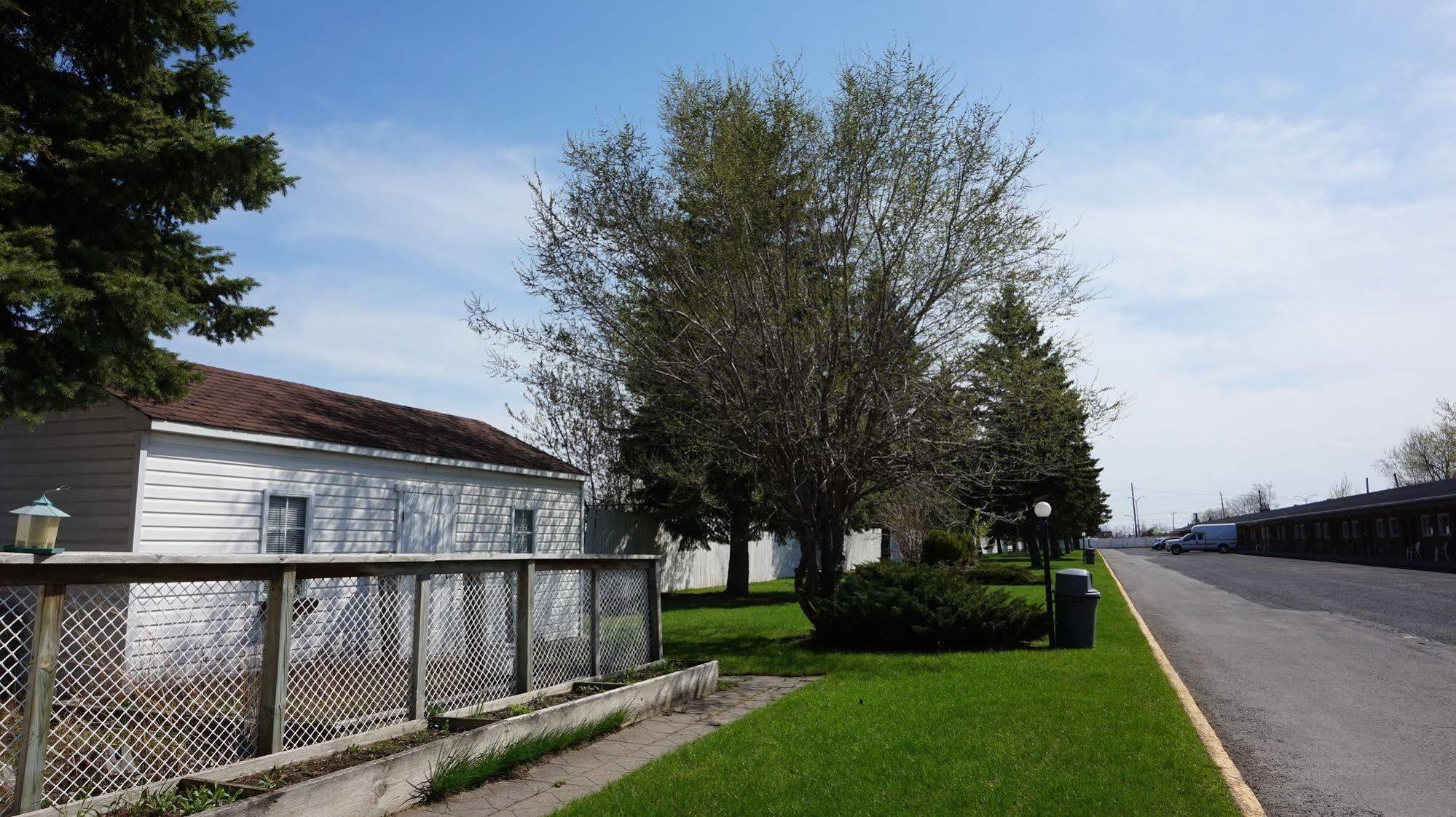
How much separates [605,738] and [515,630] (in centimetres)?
129

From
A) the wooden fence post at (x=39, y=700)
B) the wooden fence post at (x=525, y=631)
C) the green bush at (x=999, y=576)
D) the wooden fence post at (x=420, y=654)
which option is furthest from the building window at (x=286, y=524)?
the green bush at (x=999, y=576)

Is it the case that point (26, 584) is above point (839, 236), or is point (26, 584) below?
below

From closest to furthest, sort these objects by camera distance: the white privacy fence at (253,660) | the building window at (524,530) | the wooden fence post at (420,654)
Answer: the white privacy fence at (253,660) < the wooden fence post at (420,654) < the building window at (524,530)

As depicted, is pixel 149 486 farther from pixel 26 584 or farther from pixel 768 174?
pixel 768 174

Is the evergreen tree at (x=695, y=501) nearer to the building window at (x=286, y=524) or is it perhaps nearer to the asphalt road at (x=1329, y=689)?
the building window at (x=286, y=524)

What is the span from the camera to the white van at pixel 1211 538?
75625mm

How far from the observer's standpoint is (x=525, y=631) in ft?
26.9

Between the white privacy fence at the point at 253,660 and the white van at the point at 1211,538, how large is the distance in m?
75.7

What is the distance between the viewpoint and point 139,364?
9.40 metres

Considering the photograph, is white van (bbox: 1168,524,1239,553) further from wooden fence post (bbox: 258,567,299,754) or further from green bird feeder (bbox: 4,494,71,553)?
green bird feeder (bbox: 4,494,71,553)

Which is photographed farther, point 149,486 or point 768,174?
point 768,174

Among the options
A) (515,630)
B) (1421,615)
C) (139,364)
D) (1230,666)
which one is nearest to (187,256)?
(139,364)

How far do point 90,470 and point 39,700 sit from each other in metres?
7.46

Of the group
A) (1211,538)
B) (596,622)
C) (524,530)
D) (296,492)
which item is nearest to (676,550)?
(524,530)
